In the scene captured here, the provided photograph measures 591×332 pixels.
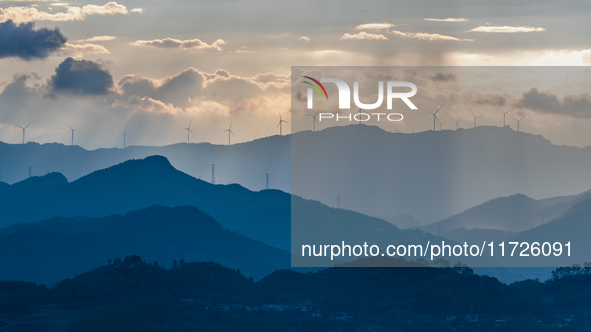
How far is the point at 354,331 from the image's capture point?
148m

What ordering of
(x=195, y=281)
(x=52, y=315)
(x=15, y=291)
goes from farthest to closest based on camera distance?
(x=195, y=281)
(x=15, y=291)
(x=52, y=315)

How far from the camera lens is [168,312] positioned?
492 ft

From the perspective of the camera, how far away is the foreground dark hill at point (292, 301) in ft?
481

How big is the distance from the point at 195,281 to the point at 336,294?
34575 millimetres

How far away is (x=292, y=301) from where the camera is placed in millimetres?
172375

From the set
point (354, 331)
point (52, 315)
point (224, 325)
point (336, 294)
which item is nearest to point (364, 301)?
point (336, 294)

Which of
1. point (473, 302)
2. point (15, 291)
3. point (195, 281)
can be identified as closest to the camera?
point (15, 291)

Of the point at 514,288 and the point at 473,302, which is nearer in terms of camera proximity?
the point at 473,302

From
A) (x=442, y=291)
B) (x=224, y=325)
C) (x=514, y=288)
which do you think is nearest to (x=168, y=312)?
(x=224, y=325)

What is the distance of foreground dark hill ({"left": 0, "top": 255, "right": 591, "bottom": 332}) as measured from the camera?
146 m

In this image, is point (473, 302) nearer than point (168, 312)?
No

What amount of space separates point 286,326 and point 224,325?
12635mm

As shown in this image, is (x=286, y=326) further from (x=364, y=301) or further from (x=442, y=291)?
(x=442, y=291)

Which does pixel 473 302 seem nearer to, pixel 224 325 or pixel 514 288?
pixel 514 288
